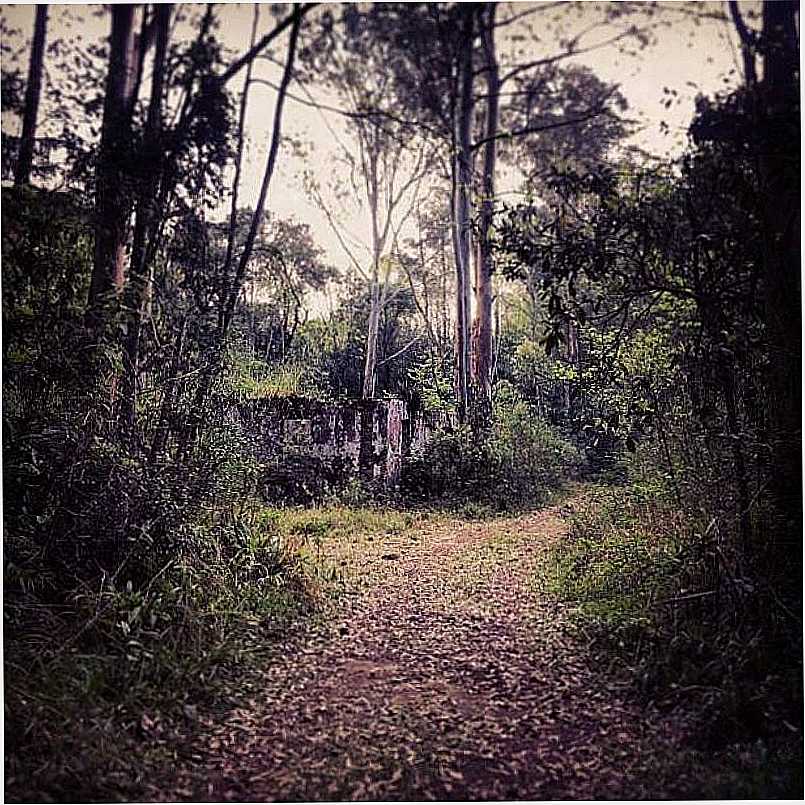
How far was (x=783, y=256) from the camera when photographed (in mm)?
2930

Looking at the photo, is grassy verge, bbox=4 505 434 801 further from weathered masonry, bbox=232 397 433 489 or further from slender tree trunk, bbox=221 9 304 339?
slender tree trunk, bbox=221 9 304 339

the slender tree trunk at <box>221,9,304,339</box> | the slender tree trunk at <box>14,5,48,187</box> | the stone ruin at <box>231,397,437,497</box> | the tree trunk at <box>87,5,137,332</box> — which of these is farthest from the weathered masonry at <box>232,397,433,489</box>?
the slender tree trunk at <box>14,5,48,187</box>

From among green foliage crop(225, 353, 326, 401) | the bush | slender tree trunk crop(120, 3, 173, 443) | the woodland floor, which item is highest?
slender tree trunk crop(120, 3, 173, 443)

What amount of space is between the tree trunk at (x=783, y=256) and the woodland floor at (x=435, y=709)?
0.92 metres

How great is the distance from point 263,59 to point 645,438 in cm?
210

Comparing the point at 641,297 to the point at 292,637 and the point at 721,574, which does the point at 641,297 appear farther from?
the point at 292,637

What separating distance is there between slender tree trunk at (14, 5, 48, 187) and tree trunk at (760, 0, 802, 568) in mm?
2607

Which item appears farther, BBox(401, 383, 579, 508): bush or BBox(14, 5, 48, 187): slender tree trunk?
BBox(401, 383, 579, 508): bush

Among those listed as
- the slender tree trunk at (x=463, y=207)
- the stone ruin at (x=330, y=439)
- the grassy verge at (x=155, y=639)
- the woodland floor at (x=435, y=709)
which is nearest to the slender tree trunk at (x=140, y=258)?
the stone ruin at (x=330, y=439)

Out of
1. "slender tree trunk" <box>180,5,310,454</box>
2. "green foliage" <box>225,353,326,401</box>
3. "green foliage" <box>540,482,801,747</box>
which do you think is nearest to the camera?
"green foliage" <box>540,482,801,747</box>

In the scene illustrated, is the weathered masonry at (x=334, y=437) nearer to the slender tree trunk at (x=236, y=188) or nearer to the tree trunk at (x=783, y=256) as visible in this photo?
the slender tree trunk at (x=236, y=188)

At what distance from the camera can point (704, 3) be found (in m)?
2.93

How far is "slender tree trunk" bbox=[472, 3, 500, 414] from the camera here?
302 centimetres

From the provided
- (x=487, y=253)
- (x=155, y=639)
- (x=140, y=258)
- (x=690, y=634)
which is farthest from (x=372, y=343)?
(x=690, y=634)
